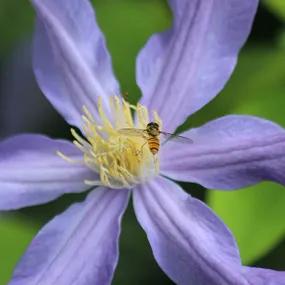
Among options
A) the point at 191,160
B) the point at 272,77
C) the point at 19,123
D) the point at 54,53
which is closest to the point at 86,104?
the point at 54,53

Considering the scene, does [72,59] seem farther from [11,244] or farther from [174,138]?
[11,244]

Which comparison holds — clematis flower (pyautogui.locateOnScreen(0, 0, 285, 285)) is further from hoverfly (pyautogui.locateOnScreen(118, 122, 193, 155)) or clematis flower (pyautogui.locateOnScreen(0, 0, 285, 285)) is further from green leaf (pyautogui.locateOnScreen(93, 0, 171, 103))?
green leaf (pyautogui.locateOnScreen(93, 0, 171, 103))

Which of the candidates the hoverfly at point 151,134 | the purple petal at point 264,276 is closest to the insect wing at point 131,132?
the hoverfly at point 151,134

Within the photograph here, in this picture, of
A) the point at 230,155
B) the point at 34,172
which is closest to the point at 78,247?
the point at 34,172

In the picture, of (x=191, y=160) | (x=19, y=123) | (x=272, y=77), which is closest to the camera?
(x=191, y=160)

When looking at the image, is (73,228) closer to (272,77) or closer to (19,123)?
(272,77)

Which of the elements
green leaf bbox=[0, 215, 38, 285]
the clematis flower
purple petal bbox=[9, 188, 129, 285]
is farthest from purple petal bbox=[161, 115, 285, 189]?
green leaf bbox=[0, 215, 38, 285]

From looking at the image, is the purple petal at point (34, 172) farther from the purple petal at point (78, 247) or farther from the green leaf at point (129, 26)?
the green leaf at point (129, 26)
